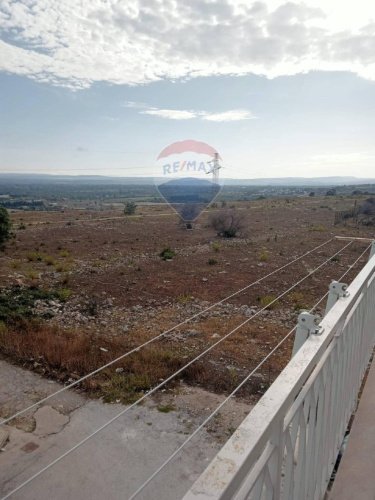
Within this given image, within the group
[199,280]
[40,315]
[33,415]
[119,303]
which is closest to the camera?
[33,415]

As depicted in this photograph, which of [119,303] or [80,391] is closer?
[80,391]

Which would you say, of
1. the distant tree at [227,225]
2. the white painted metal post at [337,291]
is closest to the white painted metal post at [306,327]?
the white painted metal post at [337,291]

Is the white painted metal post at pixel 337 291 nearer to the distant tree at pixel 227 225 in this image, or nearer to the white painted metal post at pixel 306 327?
the white painted metal post at pixel 306 327

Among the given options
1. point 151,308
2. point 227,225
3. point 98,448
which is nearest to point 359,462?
point 98,448

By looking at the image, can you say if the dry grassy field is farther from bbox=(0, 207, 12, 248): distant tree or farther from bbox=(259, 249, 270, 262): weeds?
bbox=(0, 207, 12, 248): distant tree

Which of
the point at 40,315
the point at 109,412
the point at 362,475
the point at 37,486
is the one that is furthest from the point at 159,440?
the point at 40,315

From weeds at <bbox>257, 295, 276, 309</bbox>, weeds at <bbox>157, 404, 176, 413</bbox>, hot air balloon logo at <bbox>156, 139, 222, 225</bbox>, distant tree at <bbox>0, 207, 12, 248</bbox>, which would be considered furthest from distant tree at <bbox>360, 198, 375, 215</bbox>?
weeds at <bbox>157, 404, 176, 413</bbox>

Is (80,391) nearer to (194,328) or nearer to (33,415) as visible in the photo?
(33,415)
